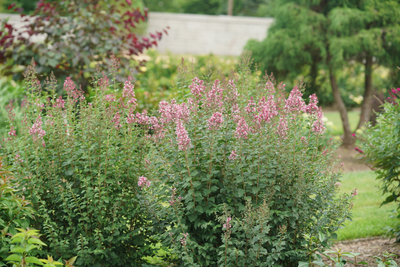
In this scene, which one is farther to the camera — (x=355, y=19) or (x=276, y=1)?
(x=276, y=1)

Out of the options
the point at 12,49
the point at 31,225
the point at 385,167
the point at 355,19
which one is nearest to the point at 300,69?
the point at 355,19

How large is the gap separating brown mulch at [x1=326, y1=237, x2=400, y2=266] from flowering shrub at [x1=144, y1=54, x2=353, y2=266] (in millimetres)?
1021

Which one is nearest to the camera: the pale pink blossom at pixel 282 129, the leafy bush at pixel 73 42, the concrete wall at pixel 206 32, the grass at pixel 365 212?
the pale pink blossom at pixel 282 129

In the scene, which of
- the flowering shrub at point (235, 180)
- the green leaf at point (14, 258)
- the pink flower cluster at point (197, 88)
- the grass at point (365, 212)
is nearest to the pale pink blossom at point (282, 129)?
the flowering shrub at point (235, 180)

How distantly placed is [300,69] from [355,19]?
1.59m

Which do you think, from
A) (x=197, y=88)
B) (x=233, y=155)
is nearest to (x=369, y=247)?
(x=233, y=155)

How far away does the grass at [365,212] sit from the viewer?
4074mm

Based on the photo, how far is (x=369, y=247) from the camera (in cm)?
375

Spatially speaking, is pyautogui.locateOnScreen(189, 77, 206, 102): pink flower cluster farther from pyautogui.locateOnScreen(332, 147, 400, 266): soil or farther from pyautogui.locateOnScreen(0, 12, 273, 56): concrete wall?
pyautogui.locateOnScreen(0, 12, 273, 56): concrete wall

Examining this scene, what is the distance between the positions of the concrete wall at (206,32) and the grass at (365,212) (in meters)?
12.0

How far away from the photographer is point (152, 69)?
492 inches

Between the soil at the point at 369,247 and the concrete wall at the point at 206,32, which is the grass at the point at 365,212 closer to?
the soil at the point at 369,247

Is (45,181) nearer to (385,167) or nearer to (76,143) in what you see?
(76,143)

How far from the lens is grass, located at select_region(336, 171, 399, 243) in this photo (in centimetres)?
407
